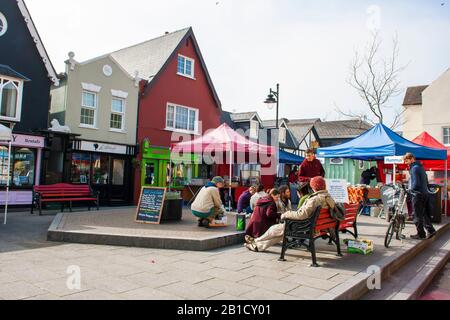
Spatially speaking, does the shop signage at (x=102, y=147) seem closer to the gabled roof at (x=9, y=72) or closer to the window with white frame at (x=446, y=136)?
the gabled roof at (x=9, y=72)

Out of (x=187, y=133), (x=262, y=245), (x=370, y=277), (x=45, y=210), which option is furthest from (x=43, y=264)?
(x=187, y=133)

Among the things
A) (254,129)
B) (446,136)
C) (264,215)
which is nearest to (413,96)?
(446,136)

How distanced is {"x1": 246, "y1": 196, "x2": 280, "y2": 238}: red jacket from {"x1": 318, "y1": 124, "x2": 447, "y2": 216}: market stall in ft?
20.6

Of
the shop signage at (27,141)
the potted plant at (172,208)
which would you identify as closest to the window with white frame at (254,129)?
the shop signage at (27,141)

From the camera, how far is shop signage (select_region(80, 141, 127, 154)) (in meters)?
15.9

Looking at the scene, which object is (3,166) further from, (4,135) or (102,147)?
(4,135)

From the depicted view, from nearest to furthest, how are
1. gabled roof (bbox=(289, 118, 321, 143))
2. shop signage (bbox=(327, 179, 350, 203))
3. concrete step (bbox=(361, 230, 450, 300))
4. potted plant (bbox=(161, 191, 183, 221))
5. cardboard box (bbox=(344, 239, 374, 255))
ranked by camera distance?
concrete step (bbox=(361, 230, 450, 300))
cardboard box (bbox=(344, 239, 374, 255))
shop signage (bbox=(327, 179, 350, 203))
potted plant (bbox=(161, 191, 183, 221))
gabled roof (bbox=(289, 118, 321, 143))

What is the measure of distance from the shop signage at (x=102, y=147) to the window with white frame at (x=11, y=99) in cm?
286

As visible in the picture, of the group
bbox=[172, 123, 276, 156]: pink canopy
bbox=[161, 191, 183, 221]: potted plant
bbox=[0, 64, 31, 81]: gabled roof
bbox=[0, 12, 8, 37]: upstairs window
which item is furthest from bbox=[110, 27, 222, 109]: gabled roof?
bbox=[161, 191, 183, 221]: potted plant

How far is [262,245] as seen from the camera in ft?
22.2

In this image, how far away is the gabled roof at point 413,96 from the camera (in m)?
29.4

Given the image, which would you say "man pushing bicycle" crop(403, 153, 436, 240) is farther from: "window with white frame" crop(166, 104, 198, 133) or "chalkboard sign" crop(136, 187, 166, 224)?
"window with white frame" crop(166, 104, 198, 133)
